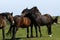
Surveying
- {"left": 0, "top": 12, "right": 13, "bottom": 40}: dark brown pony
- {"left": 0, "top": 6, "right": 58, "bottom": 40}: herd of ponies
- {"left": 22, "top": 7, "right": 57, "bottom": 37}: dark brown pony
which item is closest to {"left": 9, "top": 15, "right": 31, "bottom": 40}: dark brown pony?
{"left": 0, "top": 6, "right": 58, "bottom": 40}: herd of ponies

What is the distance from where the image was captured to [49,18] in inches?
953

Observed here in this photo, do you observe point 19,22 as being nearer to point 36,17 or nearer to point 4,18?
point 4,18

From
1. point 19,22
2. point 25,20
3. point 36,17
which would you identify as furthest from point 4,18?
point 36,17

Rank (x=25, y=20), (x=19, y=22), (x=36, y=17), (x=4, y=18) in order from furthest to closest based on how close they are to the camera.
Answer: (x=36, y=17) < (x=25, y=20) < (x=19, y=22) < (x=4, y=18)

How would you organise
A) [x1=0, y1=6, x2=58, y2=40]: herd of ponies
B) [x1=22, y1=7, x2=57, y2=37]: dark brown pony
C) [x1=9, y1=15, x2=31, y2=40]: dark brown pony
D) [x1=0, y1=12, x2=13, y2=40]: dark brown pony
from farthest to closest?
[x1=22, y1=7, x2=57, y2=37]: dark brown pony
[x1=9, y1=15, x2=31, y2=40]: dark brown pony
[x1=0, y1=6, x2=58, y2=40]: herd of ponies
[x1=0, y1=12, x2=13, y2=40]: dark brown pony

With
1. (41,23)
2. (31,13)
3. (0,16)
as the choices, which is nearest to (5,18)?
(0,16)

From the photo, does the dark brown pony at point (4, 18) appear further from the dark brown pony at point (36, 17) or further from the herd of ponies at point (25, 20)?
the dark brown pony at point (36, 17)

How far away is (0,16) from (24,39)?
285 cm

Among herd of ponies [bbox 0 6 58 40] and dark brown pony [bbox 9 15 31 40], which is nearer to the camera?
herd of ponies [bbox 0 6 58 40]

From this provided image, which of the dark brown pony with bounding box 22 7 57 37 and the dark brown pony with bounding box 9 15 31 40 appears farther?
the dark brown pony with bounding box 22 7 57 37

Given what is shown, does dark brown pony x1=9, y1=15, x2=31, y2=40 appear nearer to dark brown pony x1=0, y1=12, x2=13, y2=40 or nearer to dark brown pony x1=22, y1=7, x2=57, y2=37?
dark brown pony x1=0, y1=12, x2=13, y2=40

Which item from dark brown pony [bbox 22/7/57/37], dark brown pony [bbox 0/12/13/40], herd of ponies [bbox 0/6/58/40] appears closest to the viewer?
dark brown pony [bbox 0/12/13/40]

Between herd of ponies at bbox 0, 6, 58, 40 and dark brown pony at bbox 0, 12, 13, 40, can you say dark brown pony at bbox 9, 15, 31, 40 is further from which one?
dark brown pony at bbox 0, 12, 13, 40

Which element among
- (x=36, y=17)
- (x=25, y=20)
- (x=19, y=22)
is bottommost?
(x=19, y=22)
